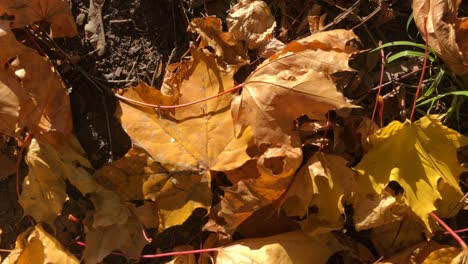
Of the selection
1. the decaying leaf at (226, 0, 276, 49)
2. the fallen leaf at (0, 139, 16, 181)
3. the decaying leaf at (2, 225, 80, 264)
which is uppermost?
the decaying leaf at (226, 0, 276, 49)

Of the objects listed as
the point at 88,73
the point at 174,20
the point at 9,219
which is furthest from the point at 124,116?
the point at 9,219

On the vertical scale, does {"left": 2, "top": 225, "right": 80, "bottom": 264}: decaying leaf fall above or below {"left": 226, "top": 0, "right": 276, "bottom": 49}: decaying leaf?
below

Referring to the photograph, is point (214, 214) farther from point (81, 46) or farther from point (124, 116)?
point (81, 46)

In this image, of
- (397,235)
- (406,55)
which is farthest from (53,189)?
(406,55)

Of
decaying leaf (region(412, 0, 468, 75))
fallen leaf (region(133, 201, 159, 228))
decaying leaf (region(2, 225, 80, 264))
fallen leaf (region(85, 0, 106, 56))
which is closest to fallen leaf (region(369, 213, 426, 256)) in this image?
decaying leaf (region(412, 0, 468, 75))

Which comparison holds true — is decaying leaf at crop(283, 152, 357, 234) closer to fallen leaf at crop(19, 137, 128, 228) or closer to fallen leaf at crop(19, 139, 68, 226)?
fallen leaf at crop(19, 137, 128, 228)

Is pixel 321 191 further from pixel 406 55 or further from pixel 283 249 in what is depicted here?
pixel 406 55

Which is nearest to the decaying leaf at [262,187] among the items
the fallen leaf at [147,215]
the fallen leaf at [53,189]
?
the fallen leaf at [147,215]
